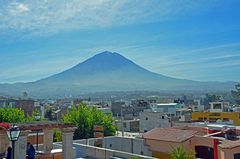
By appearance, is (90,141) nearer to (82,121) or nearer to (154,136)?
(154,136)

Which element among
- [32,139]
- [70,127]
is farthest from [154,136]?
[70,127]

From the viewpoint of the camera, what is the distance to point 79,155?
23.1m

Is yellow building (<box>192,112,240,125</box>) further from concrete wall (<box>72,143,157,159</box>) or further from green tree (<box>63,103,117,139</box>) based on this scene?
concrete wall (<box>72,143,157,159</box>)

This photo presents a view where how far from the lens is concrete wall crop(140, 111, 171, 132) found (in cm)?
5691

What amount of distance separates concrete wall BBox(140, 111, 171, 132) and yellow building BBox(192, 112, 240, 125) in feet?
18.2

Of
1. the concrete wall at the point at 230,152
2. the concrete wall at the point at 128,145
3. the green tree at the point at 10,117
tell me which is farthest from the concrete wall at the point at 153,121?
the concrete wall at the point at 230,152

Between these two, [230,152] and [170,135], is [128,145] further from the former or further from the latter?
[230,152]

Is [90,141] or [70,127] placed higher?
[70,127]

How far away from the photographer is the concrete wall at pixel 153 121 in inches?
2240

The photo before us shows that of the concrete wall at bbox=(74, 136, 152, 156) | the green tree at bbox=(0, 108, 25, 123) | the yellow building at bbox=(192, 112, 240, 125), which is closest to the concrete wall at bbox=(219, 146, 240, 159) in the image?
the concrete wall at bbox=(74, 136, 152, 156)

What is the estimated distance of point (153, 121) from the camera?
59.3 meters

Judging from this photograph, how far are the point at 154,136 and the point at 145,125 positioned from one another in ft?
99.0

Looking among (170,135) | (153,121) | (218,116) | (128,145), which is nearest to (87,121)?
(128,145)

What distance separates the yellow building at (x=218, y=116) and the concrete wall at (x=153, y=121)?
18.2 ft
